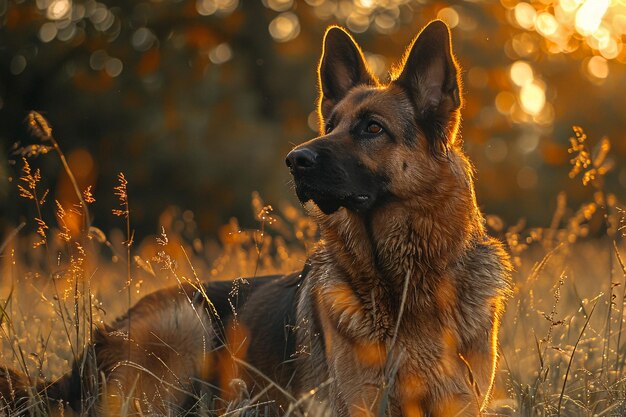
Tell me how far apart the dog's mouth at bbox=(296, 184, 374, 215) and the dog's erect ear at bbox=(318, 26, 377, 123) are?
985 millimetres

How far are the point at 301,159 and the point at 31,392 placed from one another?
1.68 m

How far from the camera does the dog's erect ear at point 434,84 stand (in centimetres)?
420

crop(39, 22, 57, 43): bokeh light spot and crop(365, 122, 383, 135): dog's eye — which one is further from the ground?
crop(39, 22, 57, 43): bokeh light spot

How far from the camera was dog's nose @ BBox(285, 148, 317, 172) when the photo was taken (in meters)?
3.89

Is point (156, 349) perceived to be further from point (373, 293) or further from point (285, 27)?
point (285, 27)

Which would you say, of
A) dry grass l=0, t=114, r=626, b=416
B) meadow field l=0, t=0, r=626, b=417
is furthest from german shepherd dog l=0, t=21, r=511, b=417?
meadow field l=0, t=0, r=626, b=417

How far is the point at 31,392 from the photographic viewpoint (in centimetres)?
316

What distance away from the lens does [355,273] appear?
4168mm

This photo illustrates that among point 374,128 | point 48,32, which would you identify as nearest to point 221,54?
point 48,32

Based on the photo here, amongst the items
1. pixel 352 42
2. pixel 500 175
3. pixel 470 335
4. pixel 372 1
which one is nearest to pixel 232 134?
pixel 372 1

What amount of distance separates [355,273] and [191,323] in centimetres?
115

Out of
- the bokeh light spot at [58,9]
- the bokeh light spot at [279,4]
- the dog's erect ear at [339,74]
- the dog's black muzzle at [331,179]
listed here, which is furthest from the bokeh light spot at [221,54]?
the dog's black muzzle at [331,179]

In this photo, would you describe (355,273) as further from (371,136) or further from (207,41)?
(207,41)

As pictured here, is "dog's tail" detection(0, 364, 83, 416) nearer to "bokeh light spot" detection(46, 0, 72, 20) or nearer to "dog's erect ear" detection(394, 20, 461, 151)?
"dog's erect ear" detection(394, 20, 461, 151)
